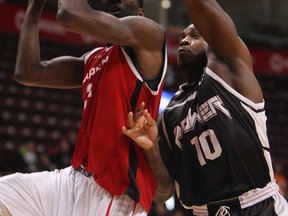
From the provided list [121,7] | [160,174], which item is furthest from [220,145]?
[121,7]

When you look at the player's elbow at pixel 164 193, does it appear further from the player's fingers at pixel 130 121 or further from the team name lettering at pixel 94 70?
the team name lettering at pixel 94 70

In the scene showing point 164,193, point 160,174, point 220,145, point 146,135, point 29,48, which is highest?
point 29,48

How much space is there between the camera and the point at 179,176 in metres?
4.20

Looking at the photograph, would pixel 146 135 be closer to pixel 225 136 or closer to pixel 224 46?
pixel 225 136

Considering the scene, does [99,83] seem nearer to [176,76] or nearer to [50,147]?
[50,147]

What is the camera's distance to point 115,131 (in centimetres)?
351

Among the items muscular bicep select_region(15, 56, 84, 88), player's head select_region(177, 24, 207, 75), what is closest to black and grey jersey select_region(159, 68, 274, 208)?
player's head select_region(177, 24, 207, 75)

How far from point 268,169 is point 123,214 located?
1075 mm

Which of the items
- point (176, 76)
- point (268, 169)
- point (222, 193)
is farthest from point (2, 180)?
point (176, 76)

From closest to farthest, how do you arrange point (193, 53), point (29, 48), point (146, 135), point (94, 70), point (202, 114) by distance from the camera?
point (146, 135) < point (94, 70) < point (202, 114) < point (29, 48) < point (193, 53)

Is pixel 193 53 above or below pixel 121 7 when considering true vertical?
below

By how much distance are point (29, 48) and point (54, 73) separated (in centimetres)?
24

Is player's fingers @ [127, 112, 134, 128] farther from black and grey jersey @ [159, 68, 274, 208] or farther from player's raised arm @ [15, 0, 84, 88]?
player's raised arm @ [15, 0, 84, 88]

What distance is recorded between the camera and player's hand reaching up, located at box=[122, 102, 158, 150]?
3.51m
